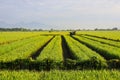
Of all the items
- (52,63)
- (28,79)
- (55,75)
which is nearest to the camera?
(28,79)

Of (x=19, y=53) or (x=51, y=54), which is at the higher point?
(x=51, y=54)

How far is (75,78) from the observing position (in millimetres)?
14859

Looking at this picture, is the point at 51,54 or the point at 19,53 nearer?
the point at 51,54

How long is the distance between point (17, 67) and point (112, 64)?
6.58m

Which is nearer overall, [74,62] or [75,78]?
[75,78]

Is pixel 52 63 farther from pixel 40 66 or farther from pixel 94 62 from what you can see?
pixel 94 62

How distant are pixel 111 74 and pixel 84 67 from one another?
5.52 m

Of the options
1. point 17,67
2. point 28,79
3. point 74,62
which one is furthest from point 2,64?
point 28,79

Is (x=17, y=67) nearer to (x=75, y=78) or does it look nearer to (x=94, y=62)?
(x=94, y=62)

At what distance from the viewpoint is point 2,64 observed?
22.1 metres

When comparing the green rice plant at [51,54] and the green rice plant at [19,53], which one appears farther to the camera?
the green rice plant at [19,53]

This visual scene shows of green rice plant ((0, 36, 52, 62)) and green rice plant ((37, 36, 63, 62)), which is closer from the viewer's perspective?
green rice plant ((37, 36, 63, 62))

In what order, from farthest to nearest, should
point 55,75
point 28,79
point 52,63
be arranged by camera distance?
point 52,63
point 55,75
point 28,79

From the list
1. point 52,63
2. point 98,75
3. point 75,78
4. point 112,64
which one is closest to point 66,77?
point 75,78
